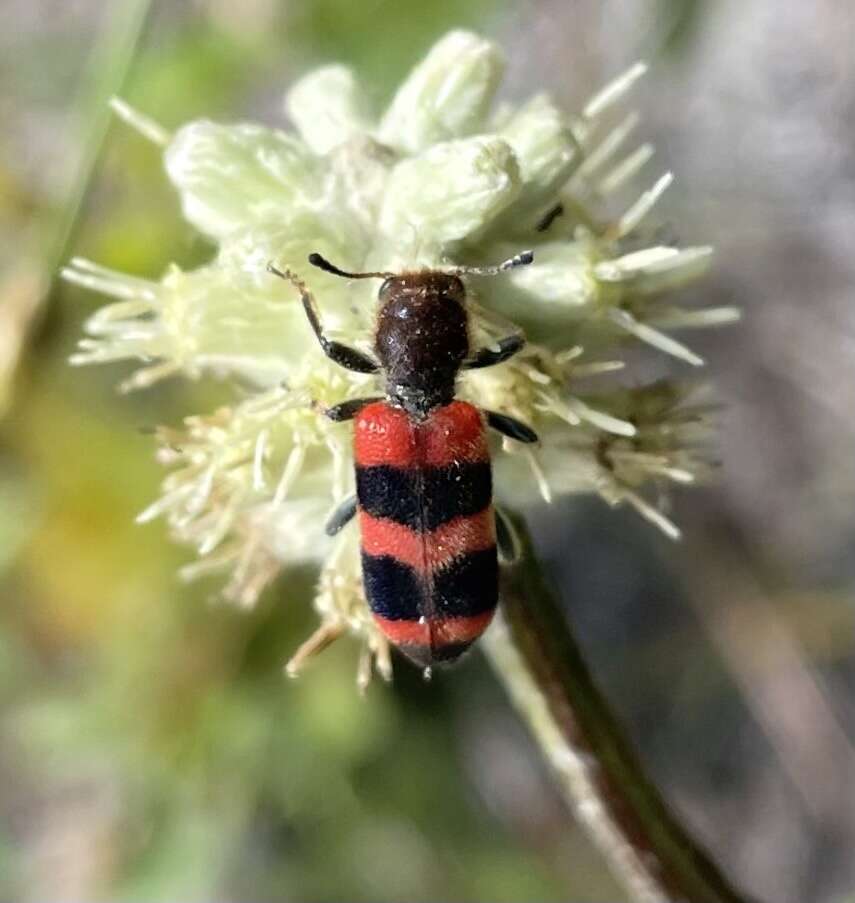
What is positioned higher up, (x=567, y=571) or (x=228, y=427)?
(x=228, y=427)

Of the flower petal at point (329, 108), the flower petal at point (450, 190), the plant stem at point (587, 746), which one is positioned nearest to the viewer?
the flower petal at point (450, 190)

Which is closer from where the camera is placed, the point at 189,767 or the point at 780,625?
the point at 189,767

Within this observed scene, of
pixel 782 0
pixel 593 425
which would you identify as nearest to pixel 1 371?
pixel 593 425

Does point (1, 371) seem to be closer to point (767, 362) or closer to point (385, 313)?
point (385, 313)

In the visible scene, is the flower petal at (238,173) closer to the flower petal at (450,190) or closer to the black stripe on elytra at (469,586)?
the flower petal at (450,190)

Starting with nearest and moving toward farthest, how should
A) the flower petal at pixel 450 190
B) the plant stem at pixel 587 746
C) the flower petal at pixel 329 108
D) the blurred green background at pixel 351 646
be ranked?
the flower petal at pixel 450 190 < the plant stem at pixel 587 746 < the flower petal at pixel 329 108 < the blurred green background at pixel 351 646

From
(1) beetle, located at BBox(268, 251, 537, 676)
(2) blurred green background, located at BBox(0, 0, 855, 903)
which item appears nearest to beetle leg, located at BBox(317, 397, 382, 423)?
(1) beetle, located at BBox(268, 251, 537, 676)

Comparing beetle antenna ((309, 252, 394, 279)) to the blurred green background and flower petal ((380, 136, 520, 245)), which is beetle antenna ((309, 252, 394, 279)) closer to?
flower petal ((380, 136, 520, 245))

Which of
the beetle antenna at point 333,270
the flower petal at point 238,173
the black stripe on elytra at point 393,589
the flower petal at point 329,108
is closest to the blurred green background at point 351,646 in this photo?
the flower petal at point 329,108
